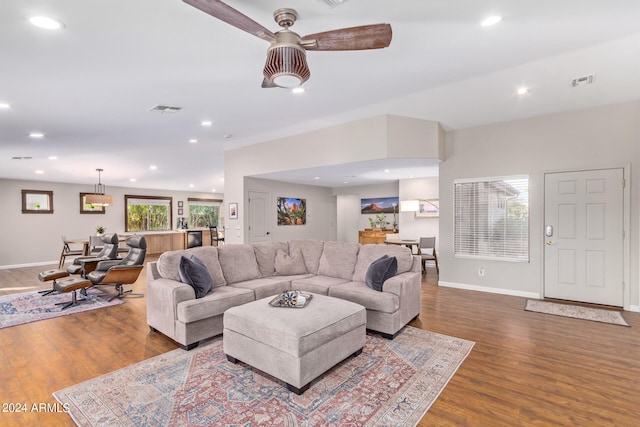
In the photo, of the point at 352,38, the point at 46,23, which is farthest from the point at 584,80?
the point at 46,23

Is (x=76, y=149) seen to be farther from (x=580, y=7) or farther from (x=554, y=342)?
(x=554, y=342)

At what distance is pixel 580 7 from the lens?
2.38 meters

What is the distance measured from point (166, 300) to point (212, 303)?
49 centimetres

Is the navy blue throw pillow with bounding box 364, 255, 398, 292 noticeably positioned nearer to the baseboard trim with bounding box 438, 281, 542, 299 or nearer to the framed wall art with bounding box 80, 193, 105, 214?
the baseboard trim with bounding box 438, 281, 542, 299

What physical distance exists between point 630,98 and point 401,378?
4744 mm

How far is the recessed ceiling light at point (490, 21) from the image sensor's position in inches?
97.4

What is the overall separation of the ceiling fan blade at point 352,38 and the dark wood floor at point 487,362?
2504mm

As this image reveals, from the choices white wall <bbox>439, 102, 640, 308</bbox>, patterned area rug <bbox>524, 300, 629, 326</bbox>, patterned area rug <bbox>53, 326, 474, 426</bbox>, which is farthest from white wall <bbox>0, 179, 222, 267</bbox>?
patterned area rug <bbox>524, 300, 629, 326</bbox>

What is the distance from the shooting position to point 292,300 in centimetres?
301

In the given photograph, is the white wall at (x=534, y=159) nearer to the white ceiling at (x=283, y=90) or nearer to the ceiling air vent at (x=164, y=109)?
the white ceiling at (x=283, y=90)

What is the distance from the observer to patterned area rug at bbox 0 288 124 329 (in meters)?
4.17

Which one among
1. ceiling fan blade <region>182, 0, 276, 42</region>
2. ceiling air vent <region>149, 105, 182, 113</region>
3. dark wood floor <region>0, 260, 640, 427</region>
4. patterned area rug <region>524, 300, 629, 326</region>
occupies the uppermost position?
ceiling air vent <region>149, 105, 182, 113</region>

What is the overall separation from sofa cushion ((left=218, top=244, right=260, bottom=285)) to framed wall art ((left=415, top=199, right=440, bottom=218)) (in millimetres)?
5235

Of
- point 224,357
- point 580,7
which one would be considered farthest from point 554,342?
point 224,357
